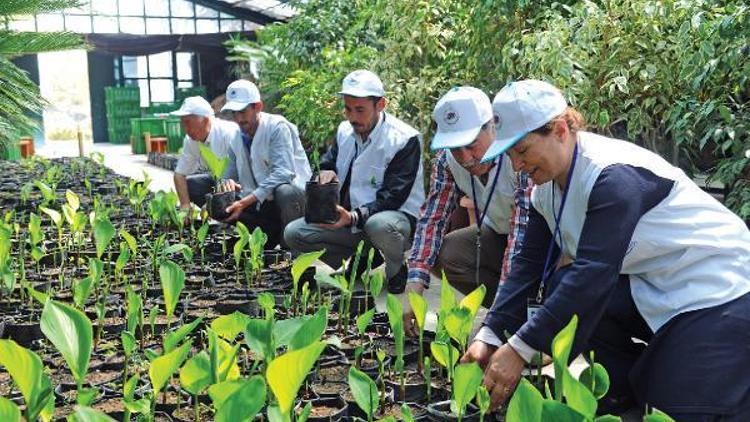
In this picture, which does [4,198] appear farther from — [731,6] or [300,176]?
[731,6]

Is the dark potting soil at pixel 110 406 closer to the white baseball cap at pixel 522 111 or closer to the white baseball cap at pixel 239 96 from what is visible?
the white baseball cap at pixel 522 111

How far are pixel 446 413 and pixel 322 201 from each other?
1.66 metres

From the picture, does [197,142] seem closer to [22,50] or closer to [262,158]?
[262,158]

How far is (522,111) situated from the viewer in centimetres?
176

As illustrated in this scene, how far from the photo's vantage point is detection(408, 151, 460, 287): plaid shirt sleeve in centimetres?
272

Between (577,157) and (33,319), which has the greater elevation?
(577,157)

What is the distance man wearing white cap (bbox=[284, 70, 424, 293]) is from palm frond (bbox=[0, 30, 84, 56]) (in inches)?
43.5

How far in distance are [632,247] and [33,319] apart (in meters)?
1.90

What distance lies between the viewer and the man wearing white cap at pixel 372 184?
3.64 meters

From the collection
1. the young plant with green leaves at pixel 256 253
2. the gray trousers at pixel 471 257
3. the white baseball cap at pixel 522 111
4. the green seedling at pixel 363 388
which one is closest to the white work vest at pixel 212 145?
the young plant with green leaves at pixel 256 253

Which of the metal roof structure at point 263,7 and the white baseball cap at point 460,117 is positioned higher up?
the metal roof structure at point 263,7

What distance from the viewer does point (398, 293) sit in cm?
394

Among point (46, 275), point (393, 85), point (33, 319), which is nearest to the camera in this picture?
point (33, 319)

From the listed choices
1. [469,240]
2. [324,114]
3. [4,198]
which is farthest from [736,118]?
[4,198]
